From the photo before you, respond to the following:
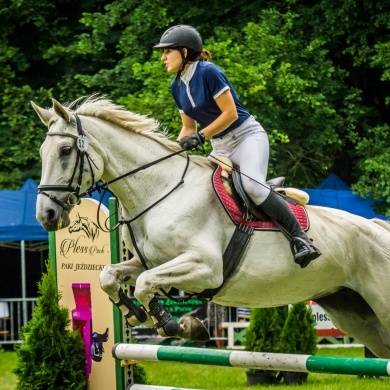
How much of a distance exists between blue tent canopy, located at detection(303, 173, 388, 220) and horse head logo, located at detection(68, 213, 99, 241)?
6.52 meters

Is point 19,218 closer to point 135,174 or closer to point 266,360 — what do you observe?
point 135,174

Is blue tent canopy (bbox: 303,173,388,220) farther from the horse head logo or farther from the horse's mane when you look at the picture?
the horse's mane

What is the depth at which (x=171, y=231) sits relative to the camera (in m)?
6.60

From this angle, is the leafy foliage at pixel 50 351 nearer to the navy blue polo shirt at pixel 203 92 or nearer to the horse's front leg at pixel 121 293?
the horse's front leg at pixel 121 293

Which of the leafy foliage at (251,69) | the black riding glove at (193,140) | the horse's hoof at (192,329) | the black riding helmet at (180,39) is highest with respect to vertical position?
the leafy foliage at (251,69)

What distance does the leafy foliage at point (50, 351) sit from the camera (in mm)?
8977

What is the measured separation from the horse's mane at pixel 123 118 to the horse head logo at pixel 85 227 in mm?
2122

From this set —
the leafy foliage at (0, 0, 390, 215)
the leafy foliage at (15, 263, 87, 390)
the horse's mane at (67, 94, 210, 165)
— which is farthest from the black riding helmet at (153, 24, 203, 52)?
the leafy foliage at (0, 0, 390, 215)

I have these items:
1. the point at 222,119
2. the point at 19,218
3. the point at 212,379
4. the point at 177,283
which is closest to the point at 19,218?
the point at 19,218

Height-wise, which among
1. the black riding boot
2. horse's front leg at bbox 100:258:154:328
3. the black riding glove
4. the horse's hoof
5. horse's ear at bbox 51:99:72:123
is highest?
horse's ear at bbox 51:99:72:123

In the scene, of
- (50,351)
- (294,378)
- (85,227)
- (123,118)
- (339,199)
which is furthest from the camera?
(339,199)

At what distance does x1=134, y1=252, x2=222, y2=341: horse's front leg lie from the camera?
6402 millimetres

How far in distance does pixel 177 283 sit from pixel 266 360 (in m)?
0.77

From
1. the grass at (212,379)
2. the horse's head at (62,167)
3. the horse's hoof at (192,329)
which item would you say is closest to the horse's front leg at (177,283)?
the horse's hoof at (192,329)
